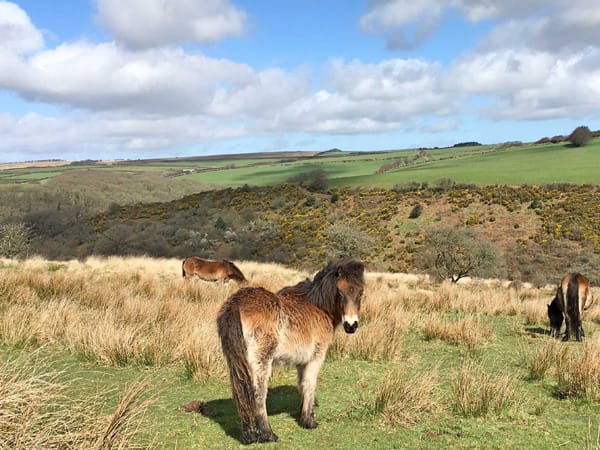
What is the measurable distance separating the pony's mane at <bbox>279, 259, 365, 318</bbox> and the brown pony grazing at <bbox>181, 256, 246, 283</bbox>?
38.7 feet

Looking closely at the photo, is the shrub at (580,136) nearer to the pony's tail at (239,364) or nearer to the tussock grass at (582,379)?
the tussock grass at (582,379)

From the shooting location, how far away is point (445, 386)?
6355mm

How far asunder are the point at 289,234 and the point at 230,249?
23.3ft

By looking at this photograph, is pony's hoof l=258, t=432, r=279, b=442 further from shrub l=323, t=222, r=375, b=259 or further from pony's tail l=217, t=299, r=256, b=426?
shrub l=323, t=222, r=375, b=259

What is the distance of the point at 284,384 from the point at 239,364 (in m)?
2.46

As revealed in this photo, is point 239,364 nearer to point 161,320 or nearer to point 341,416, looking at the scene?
point 341,416

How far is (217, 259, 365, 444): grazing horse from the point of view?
4.21 meters

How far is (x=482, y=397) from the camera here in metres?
5.30

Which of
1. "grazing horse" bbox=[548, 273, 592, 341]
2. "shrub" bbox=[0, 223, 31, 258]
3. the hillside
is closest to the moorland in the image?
"grazing horse" bbox=[548, 273, 592, 341]

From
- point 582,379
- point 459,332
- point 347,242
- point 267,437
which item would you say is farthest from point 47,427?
point 347,242

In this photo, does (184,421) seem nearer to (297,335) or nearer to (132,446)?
(132,446)

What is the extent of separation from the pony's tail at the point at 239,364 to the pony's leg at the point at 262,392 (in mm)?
55

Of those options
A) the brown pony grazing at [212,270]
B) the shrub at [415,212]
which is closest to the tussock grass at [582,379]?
the brown pony grazing at [212,270]

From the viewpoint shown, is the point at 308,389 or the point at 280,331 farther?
the point at 308,389
